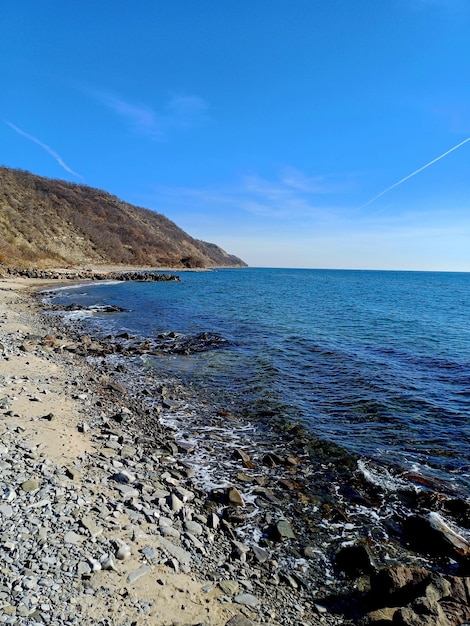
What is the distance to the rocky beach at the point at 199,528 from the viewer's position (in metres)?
4.46

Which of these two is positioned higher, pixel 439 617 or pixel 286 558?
pixel 439 617

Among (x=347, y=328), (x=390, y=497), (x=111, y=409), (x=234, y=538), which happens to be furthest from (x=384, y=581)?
(x=347, y=328)

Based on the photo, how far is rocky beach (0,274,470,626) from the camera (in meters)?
4.46

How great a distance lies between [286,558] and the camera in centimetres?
604

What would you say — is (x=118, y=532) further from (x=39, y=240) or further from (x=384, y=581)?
(x=39, y=240)

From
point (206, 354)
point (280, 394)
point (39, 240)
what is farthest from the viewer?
point (39, 240)

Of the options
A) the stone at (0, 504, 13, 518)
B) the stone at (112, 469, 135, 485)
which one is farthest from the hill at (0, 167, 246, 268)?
the stone at (0, 504, 13, 518)

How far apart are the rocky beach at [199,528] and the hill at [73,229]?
63.2 m

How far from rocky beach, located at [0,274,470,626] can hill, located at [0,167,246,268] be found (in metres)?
63.2

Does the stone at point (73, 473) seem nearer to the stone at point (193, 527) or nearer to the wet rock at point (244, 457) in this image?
the stone at point (193, 527)

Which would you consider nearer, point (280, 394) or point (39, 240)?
point (280, 394)

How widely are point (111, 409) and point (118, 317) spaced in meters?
21.4

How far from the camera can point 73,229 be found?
105 metres

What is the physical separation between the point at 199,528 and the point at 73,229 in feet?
370
